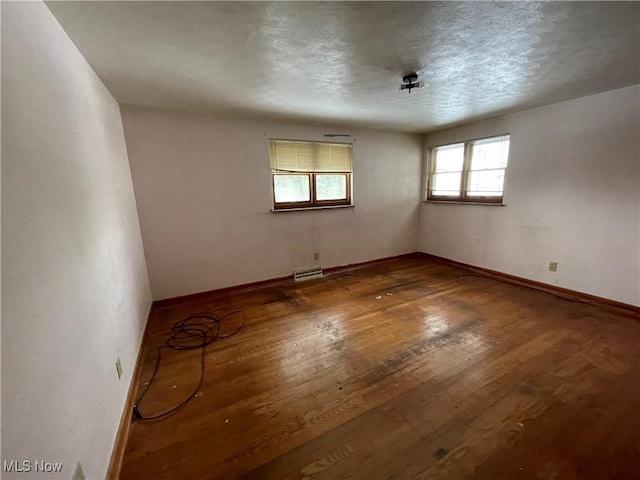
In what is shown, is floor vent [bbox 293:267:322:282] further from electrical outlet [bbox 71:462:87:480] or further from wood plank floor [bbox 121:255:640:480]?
electrical outlet [bbox 71:462:87:480]

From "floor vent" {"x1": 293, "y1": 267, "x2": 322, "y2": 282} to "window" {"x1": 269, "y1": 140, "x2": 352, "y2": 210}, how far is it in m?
0.98

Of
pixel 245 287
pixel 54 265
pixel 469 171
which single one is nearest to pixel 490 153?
pixel 469 171

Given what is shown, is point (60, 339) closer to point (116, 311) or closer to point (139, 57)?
point (116, 311)

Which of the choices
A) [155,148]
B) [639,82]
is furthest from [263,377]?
[639,82]

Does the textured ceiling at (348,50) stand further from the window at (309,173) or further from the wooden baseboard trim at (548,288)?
the wooden baseboard trim at (548,288)

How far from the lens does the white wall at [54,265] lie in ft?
2.60

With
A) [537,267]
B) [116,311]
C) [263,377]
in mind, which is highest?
[116,311]

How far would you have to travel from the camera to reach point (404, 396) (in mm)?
1777

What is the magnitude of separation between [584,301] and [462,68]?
118 inches

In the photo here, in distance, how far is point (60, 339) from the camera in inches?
39.7

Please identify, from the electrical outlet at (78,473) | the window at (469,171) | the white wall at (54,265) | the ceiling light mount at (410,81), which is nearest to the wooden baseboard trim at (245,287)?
the white wall at (54,265)

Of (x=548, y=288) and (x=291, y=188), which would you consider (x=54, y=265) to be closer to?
(x=291, y=188)

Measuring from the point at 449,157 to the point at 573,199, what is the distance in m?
1.84

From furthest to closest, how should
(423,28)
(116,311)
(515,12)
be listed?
(116,311) < (423,28) < (515,12)
